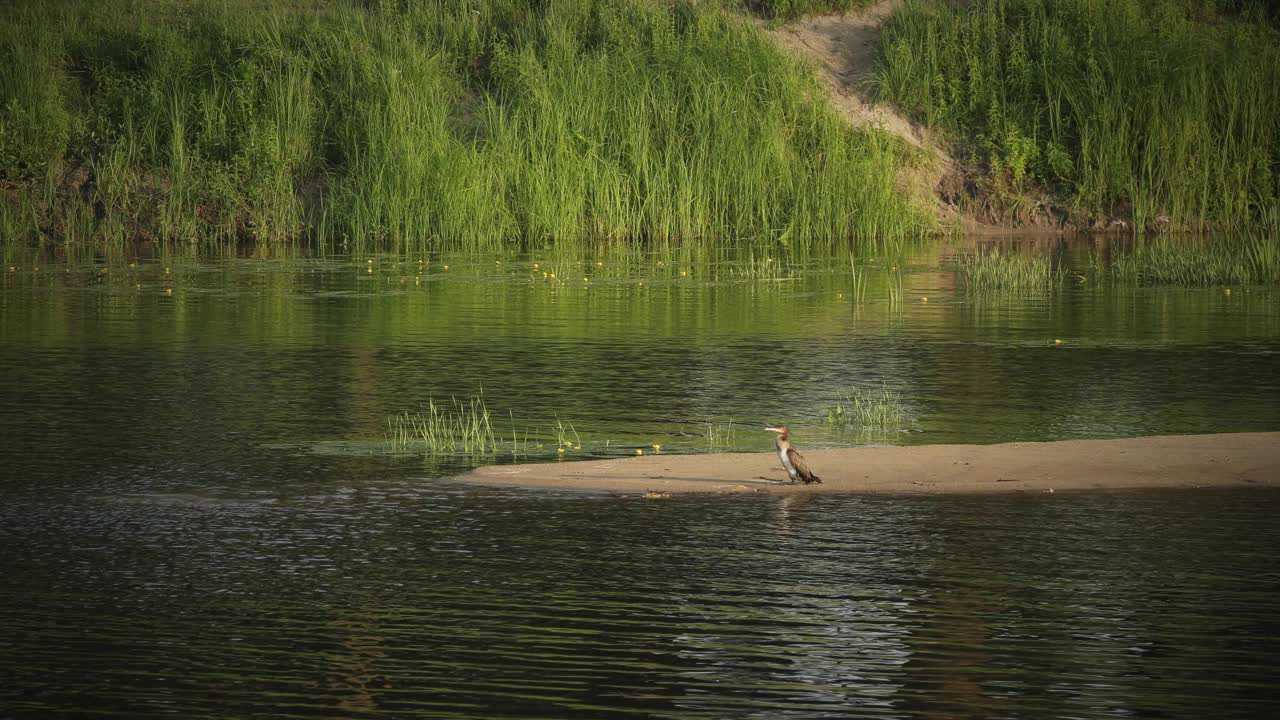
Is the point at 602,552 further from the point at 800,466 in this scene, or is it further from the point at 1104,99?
the point at 1104,99

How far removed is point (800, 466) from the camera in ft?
38.6

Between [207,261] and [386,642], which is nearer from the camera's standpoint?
[386,642]

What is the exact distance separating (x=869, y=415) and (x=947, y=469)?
236cm

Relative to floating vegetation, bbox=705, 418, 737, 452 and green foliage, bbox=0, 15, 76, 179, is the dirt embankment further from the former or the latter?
floating vegetation, bbox=705, 418, 737, 452

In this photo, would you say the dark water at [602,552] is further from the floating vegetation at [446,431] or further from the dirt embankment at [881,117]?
the dirt embankment at [881,117]

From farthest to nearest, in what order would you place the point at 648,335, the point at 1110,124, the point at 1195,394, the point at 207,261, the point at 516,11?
the point at 516,11, the point at 1110,124, the point at 207,261, the point at 648,335, the point at 1195,394

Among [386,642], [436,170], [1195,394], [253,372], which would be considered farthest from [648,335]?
[436,170]

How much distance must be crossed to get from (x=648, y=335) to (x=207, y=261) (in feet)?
44.3

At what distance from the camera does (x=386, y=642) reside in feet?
27.3

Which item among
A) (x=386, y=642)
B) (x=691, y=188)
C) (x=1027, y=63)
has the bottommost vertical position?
(x=386, y=642)

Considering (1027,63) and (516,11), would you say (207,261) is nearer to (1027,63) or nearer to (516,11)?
(516,11)

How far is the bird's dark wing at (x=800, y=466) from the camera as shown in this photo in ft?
38.3

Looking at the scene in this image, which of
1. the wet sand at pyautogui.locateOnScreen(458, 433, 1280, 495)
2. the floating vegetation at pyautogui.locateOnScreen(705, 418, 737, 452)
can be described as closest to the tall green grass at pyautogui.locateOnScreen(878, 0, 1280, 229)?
the floating vegetation at pyautogui.locateOnScreen(705, 418, 737, 452)

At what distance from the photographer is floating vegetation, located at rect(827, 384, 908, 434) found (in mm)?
14570
